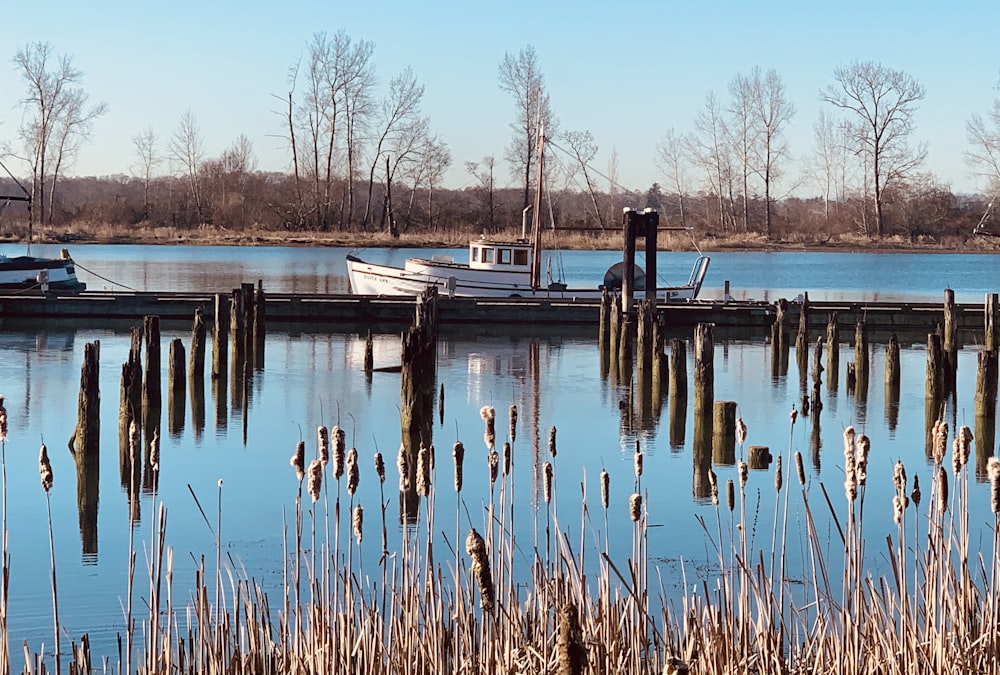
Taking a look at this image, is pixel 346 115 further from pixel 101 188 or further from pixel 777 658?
pixel 777 658

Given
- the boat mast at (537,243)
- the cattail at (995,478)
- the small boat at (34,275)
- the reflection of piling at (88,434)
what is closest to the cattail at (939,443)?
the cattail at (995,478)

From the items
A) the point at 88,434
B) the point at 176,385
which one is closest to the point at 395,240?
the point at 176,385

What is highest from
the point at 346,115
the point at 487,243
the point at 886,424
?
the point at 346,115

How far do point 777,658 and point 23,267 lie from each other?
2956 cm

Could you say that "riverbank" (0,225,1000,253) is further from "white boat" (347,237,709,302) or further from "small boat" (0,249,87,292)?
"white boat" (347,237,709,302)

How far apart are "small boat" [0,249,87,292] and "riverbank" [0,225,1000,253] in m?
30.7

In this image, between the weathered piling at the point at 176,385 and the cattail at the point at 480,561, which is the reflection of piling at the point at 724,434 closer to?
the weathered piling at the point at 176,385

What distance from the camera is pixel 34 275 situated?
3222cm

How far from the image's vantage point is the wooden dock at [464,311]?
1055 inches

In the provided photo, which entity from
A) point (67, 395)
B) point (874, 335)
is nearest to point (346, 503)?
point (67, 395)

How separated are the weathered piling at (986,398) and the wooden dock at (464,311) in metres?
11.0

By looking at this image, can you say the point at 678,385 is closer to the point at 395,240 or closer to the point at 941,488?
the point at 941,488

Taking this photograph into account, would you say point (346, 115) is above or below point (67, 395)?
above

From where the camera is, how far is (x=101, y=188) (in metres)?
115
